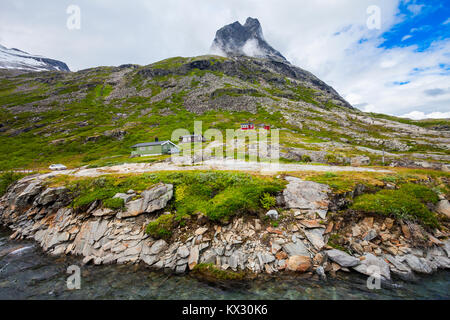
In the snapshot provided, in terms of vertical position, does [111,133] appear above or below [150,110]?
below

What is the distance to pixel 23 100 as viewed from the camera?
445ft

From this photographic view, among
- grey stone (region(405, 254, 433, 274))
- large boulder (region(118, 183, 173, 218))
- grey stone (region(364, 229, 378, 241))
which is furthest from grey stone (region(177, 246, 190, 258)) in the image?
grey stone (region(405, 254, 433, 274))

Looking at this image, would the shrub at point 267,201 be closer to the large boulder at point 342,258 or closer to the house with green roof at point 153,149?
the large boulder at point 342,258

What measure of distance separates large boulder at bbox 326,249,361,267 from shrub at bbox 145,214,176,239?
1197 cm

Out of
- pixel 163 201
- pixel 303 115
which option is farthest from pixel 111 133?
pixel 303 115

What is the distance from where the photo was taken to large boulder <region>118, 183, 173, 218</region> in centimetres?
1579

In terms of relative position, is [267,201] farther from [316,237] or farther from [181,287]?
[181,287]

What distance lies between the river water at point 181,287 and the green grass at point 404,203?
12.8ft

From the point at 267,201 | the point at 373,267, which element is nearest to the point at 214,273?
the point at 267,201

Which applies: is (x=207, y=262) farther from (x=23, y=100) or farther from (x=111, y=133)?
(x=23, y=100)

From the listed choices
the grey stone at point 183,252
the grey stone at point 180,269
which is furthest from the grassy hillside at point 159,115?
the grey stone at point 180,269

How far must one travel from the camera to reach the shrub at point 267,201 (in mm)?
15281

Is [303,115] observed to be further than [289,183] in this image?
Yes

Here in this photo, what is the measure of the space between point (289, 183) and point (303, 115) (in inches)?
4292
